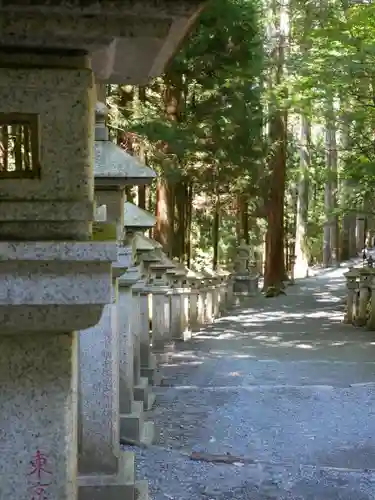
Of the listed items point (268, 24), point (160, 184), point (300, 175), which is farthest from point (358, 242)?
point (160, 184)

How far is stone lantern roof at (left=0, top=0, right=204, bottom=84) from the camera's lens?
2516 millimetres

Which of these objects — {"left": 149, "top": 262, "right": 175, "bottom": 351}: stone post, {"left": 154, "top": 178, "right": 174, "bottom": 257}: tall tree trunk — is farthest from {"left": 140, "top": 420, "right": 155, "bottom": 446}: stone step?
{"left": 154, "top": 178, "right": 174, "bottom": 257}: tall tree trunk

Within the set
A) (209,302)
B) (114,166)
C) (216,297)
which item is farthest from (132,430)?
(216,297)

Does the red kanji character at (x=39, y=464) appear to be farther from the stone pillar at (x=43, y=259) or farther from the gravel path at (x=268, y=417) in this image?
the gravel path at (x=268, y=417)

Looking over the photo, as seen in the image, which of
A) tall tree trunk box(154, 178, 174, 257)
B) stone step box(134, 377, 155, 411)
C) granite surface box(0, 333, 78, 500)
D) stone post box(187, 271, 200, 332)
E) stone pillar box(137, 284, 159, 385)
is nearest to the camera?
granite surface box(0, 333, 78, 500)

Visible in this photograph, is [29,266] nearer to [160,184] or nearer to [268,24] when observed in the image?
[160,184]

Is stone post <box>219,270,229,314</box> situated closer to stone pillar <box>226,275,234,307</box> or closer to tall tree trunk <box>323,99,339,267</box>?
stone pillar <box>226,275,234,307</box>

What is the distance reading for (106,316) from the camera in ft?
16.0

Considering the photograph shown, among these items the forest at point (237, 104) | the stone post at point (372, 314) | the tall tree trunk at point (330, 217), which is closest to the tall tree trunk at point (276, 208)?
the forest at point (237, 104)

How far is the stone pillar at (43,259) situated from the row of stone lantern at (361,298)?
47.8 ft

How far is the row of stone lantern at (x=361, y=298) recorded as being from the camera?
16906 mm

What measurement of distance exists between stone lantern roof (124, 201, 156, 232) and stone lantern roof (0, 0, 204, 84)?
14.9 ft

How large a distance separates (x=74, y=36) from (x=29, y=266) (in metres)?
0.82

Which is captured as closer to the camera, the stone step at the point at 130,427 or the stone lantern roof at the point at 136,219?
the stone step at the point at 130,427
